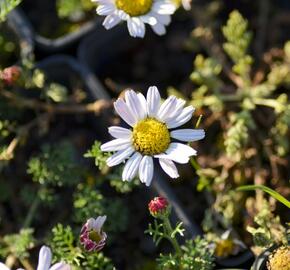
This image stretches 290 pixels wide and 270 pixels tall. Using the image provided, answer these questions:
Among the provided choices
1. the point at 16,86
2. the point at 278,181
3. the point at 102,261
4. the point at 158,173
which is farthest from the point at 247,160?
the point at 16,86

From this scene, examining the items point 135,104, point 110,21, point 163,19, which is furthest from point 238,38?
point 135,104

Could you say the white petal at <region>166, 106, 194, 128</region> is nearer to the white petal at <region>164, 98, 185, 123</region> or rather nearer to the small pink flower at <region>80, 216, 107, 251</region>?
the white petal at <region>164, 98, 185, 123</region>

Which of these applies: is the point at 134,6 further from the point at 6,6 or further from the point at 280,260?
the point at 280,260

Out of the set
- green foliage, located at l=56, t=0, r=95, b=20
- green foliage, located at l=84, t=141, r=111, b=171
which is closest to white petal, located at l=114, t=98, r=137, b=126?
green foliage, located at l=84, t=141, r=111, b=171

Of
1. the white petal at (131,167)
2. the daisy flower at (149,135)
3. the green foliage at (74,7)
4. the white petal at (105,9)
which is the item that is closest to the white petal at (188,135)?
the daisy flower at (149,135)

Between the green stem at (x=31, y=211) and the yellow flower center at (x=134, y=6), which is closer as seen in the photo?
the yellow flower center at (x=134, y=6)

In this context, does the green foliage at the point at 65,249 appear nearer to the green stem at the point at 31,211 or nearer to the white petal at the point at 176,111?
the green stem at the point at 31,211
